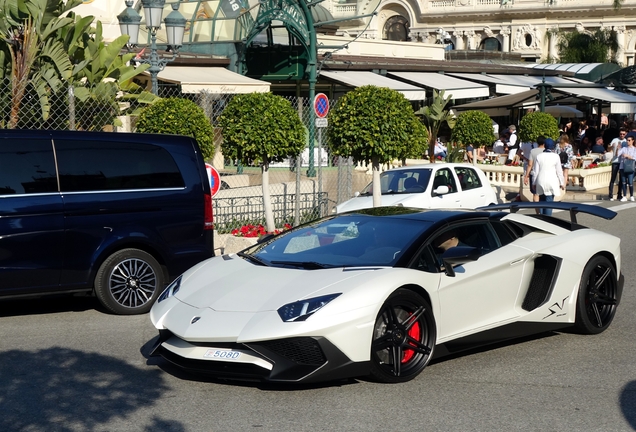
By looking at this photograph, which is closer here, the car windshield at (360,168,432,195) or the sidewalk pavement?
the car windshield at (360,168,432,195)

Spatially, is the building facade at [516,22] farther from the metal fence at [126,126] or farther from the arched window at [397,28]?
the metal fence at [126,126]

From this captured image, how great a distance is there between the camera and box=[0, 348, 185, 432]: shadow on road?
5.82m

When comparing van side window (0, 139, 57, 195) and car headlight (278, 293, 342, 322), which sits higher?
van side window (0, 139, 57, 195)

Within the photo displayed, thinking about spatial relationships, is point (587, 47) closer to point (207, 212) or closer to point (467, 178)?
point (467, 178)

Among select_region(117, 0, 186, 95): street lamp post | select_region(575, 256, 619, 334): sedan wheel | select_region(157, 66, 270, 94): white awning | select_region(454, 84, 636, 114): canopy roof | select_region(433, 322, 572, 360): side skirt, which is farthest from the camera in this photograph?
select_region(454, 84, 636, 114): canopy roof

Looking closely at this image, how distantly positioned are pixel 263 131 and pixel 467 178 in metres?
4.62

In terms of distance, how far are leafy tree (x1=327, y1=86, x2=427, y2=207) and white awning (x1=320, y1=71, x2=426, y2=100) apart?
48.1 feet

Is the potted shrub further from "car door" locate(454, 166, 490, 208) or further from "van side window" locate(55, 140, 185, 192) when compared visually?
"van side window" locate(55, 140, 185, 192)

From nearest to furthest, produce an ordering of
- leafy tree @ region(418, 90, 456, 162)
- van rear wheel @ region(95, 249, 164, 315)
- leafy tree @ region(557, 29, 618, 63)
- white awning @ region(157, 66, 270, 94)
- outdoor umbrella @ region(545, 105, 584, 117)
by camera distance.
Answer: van rear wheel @ region(95, 249, 164, 315) → white awning @ region(157, 66, 270, 94) → leafy tree @ region(418, 90, 456, 162) → outdoor umbrella @ region(545, 105, 584, 117) → leafy tree @ region(557, 29, 618, 63)

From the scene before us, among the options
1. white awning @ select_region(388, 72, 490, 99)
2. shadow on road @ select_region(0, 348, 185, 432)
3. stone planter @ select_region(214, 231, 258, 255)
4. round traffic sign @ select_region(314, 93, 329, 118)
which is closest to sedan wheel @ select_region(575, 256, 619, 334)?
shadow on road @ select_region(0, 348, 185, 432)

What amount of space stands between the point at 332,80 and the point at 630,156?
10.9 meters

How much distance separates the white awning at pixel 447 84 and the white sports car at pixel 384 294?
25.6 meters

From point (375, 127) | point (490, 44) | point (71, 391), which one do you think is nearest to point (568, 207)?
point (71, 391)

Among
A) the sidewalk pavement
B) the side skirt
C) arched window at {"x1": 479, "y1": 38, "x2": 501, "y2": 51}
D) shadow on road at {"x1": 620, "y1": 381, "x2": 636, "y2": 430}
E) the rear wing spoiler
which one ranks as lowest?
the sidewalk pavement
